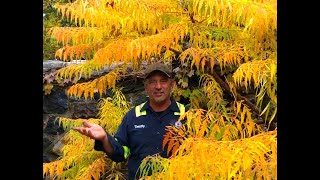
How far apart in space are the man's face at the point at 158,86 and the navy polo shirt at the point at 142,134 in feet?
0.29

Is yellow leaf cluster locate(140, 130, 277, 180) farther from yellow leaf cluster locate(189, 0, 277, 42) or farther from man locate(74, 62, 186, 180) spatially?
man locate(74, 62, 186, 180)

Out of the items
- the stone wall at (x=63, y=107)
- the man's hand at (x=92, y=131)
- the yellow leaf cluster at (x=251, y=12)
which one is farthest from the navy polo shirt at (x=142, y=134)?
the stone wall at (x=63, y=107)

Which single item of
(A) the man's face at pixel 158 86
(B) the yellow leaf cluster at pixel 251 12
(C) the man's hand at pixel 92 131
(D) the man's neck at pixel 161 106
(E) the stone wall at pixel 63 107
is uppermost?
(B) the yellow leaf cluster at pixel 251 12

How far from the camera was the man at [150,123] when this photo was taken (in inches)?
109

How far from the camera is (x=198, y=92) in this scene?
330cm

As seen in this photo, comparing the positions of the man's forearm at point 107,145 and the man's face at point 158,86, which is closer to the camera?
the man's forearm at point 107,145

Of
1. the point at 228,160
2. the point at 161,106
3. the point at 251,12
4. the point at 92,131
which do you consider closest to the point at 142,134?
the point at 161,106

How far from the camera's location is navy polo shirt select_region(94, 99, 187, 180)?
276 cm

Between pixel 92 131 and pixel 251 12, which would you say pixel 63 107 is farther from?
pixel 251 12

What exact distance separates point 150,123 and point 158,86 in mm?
237

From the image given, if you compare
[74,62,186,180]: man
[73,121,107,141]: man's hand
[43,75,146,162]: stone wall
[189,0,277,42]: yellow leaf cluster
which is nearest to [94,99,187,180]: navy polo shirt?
[74,62,186,180]: man

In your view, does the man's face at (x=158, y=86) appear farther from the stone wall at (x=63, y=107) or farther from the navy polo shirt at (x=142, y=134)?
the stone wall at (x=63, y=107)
